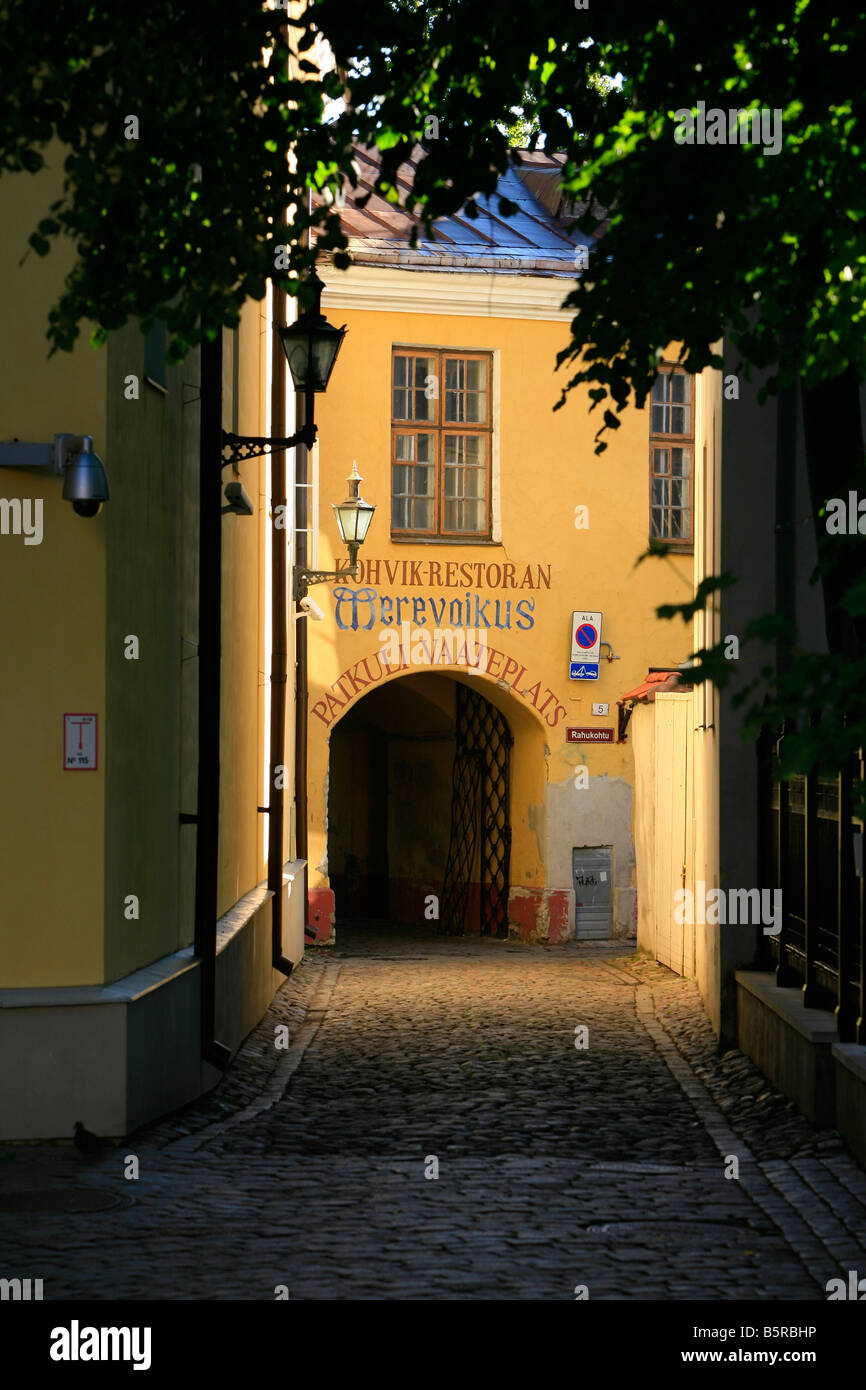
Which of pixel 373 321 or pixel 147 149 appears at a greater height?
pixel 373 321

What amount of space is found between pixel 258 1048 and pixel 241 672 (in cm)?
286

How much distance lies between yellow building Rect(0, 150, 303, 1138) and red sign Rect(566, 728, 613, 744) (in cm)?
1065

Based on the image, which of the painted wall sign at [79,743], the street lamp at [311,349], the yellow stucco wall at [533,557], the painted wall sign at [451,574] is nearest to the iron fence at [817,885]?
the painted wall sign at [79,743]

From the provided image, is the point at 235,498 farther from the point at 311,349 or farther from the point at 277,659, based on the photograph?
the point at 277,659

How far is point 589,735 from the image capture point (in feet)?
63.3

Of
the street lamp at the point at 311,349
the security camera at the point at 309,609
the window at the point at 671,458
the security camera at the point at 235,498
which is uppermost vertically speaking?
the window at the point at 671,458

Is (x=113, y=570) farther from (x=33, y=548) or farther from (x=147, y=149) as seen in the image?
(x=147, y=149)

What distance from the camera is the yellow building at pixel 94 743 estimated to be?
24.2 feet

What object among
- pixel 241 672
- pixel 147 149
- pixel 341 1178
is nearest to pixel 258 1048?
pixel 241 672

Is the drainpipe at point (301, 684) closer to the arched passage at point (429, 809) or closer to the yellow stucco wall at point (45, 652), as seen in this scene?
the arched passage at point (429, 809)

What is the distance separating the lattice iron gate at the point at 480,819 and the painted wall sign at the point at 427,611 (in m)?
1.80

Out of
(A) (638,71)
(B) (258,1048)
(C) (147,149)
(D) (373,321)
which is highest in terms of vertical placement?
(D) (373,321)

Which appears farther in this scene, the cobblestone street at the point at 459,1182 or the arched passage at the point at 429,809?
the arched passage at the point at 429,809
